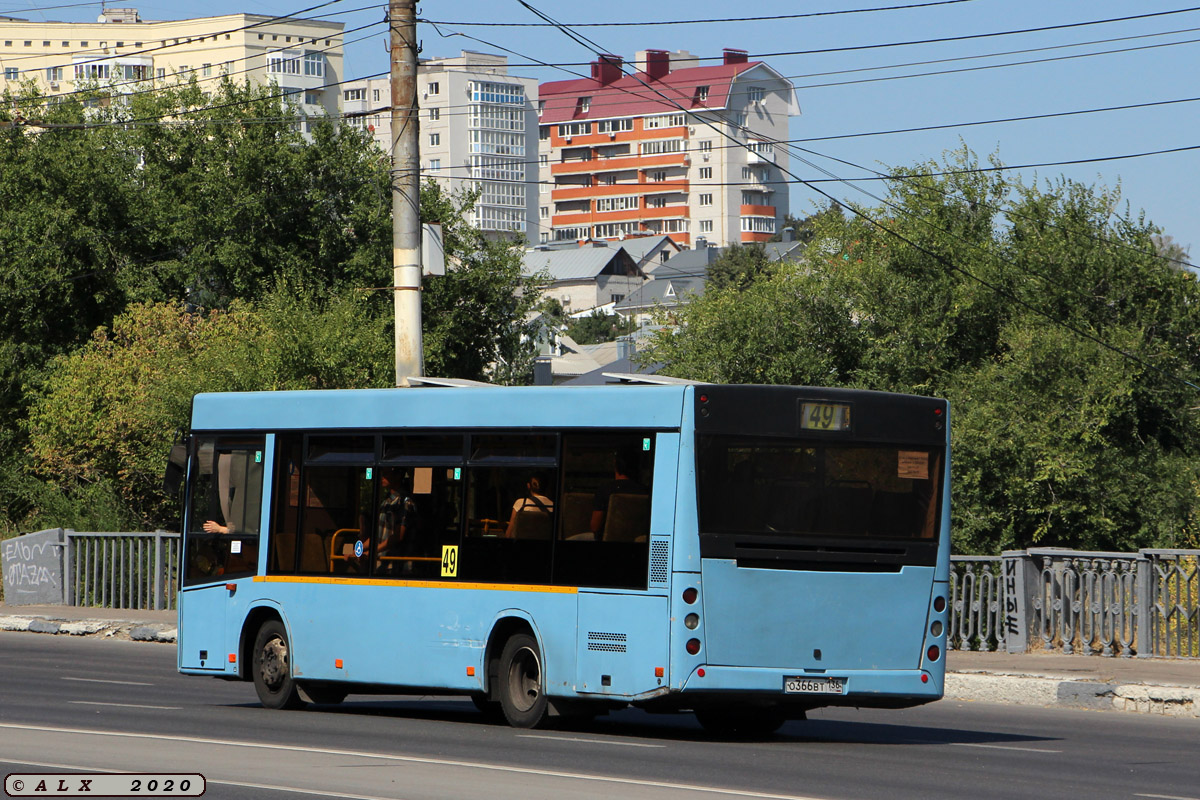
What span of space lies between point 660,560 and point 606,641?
0.74 meters

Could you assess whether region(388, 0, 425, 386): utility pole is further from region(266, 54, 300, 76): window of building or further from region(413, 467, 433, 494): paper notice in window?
region(266, 54, 300, 76): window of building

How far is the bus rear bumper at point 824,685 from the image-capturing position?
11523 mm

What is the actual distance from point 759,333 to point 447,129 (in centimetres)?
16128

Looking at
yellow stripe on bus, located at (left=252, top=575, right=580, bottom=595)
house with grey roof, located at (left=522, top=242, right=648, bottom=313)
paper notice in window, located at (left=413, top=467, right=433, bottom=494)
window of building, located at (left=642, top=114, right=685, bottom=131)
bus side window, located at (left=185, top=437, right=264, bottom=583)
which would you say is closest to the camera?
yellow stripe on bus, located at (left=252, top=575, right=580, bottom=595)

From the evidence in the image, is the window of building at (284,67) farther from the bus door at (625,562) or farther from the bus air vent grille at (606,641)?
the bus air vent grille at (606,641)

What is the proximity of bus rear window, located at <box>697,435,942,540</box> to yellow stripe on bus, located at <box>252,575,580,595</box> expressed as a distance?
4.58 ft

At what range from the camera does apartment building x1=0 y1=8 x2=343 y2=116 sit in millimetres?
164500

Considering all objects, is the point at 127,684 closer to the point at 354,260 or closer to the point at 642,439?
the point at 642,439

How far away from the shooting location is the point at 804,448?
11.9 metres

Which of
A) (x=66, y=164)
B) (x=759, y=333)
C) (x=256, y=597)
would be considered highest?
(x=66, y=164)

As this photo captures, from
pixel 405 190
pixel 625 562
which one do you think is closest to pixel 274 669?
pixel 625 562

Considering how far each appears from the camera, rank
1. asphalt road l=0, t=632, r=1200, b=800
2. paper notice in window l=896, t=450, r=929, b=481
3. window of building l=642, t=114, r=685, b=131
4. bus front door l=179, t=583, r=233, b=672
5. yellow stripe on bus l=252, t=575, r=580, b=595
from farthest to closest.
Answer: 1. window of building l=642, t=114, r=685, b=131
2. bus front door l=179, t=583, r=233, b=672
3. yellow stripe on bus l=252, t=575, r=580, b=595
4. paper notice in window l=896, t=450, r=929, b=481
5. asphalt road l=0, t=632, r=1200, b=800

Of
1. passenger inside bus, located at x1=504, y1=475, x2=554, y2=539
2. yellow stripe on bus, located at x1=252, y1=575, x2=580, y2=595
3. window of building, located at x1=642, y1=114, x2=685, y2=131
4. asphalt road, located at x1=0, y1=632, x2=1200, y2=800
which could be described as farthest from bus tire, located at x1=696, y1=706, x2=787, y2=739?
window of building, located at x1=642, y1=114, x2=685, y2=131

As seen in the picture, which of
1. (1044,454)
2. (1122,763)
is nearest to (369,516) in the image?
(1122,763)
